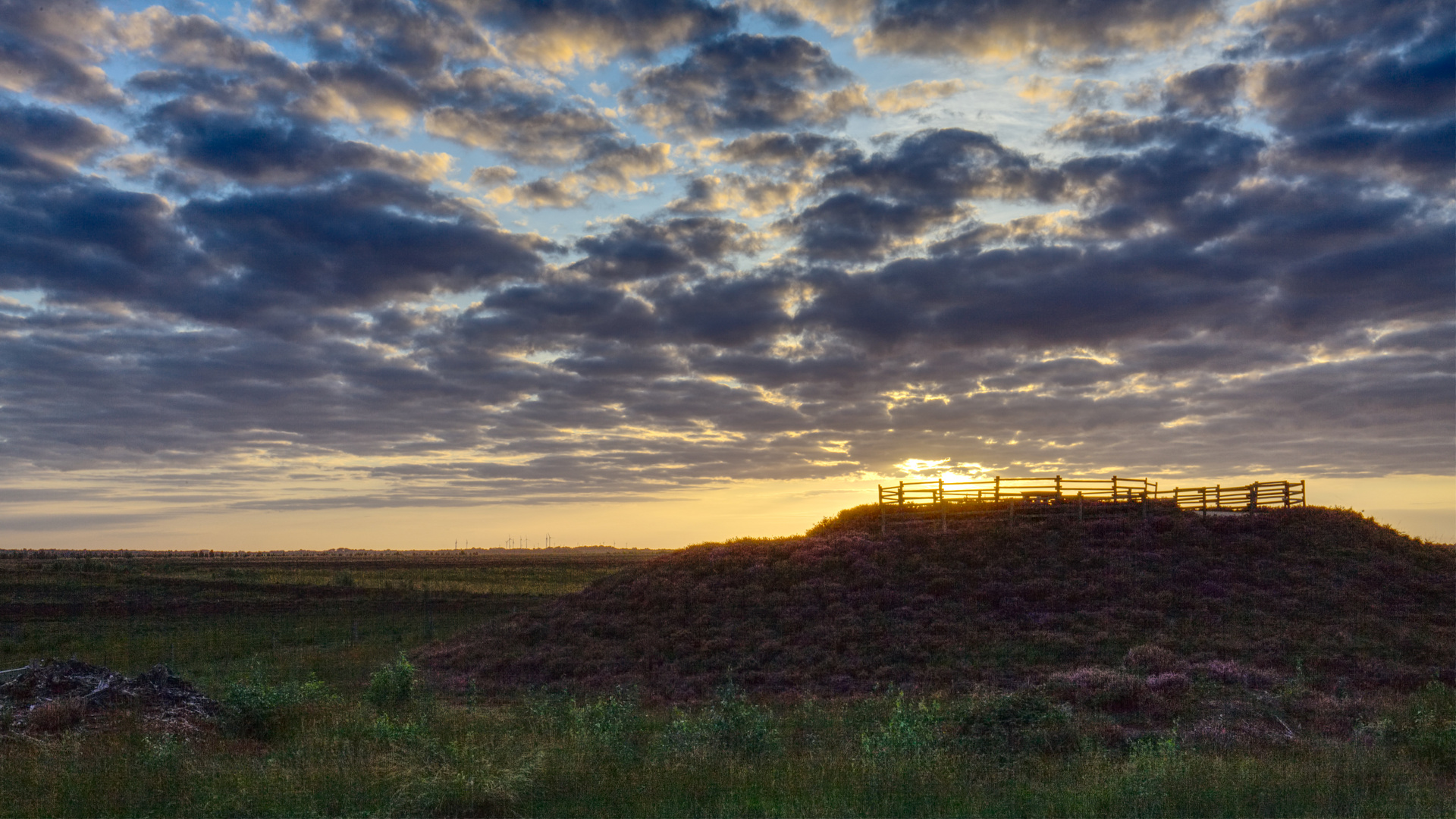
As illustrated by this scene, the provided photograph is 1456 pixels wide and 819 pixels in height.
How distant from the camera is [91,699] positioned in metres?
16.1

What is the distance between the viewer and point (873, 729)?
669 inches

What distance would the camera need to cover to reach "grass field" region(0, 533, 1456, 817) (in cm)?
1007

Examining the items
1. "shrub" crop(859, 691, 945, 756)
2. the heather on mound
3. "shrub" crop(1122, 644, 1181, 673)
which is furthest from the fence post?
"shrub" crop(859, 691, 945, 756)

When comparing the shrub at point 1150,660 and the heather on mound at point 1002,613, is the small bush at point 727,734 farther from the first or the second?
the shrub at point 1150,660

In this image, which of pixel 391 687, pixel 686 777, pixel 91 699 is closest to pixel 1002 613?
pixel 391 687

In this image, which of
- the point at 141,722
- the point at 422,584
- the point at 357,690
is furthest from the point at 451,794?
the point at 422,584

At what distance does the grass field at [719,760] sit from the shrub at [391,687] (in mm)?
53

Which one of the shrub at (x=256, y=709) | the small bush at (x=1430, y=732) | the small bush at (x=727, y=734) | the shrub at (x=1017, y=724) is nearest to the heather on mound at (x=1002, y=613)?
the small bush at (x=1430, y=732)

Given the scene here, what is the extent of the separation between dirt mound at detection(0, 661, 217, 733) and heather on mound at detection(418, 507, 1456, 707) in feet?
31.9

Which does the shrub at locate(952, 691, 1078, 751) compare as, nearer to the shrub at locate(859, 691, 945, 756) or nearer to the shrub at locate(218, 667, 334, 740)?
the shrub at locate(859, 691, 945, 756)

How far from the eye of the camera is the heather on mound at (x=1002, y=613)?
25656 millimetres

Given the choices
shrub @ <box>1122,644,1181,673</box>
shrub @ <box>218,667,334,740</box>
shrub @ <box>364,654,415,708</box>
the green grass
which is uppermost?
the green grass

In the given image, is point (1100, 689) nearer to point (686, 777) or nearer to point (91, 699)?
point (686, 777)

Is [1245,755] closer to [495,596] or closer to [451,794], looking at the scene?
[451,794]
